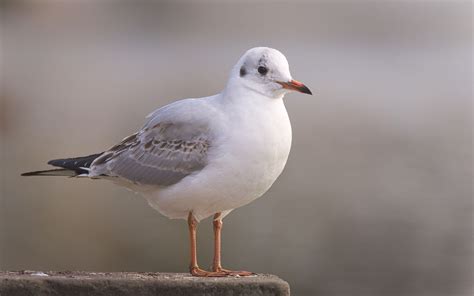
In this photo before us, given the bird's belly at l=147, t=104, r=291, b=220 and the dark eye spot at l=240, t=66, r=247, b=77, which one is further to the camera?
the dark eye spot at l=240, t=66, r=247, b=77

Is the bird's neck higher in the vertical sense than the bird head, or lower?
lower

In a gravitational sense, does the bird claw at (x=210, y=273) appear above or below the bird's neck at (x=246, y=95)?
below

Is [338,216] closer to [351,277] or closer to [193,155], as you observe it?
[351,277]

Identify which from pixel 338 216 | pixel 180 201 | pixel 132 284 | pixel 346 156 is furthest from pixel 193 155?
pixel 346 156

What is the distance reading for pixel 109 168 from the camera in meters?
5.66

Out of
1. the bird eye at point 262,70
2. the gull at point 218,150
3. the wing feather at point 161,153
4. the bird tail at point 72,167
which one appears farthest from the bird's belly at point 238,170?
the bird tail at point 72,167

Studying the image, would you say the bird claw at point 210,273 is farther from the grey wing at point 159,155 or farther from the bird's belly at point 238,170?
the grey wing at point 159,155

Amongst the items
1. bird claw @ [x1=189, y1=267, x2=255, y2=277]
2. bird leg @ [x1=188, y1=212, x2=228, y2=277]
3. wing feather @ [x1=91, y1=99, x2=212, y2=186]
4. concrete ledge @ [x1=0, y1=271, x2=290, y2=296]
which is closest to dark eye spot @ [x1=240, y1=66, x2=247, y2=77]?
wing feather @ [x1=91, y1=99, x2=212, y2=186]

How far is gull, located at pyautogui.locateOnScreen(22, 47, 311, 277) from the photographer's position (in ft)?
16.8

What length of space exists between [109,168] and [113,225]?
4.44m

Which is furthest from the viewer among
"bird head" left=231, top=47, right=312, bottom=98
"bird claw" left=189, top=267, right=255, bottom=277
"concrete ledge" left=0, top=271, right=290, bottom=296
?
"bird head" left=231, top=47, right=312, bottom=98

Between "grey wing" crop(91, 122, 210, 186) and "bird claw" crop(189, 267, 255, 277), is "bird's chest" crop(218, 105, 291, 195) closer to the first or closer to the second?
"grey wing" crop(91, 122, 210, 186)

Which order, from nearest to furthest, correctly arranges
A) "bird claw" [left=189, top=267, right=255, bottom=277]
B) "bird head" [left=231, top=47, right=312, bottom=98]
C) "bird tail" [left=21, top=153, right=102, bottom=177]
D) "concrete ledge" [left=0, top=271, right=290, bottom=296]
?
"concrete ledge" [left=0, top=271, right=290, bottom=296] < "bird claw" [left=189, top=267, right=255, bottom=277] < "bird head" [left=231, top=47, right=312, bottom=98] < "bird tail" [left=21, top=153, right=102, bottom=177]

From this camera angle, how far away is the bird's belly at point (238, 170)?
16.7 feet
